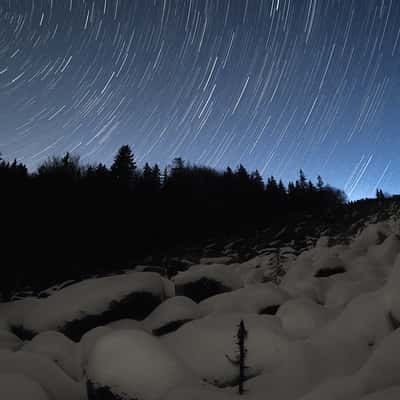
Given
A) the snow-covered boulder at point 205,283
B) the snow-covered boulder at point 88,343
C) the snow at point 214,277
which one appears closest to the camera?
the snow-covered boulder at point 88,343

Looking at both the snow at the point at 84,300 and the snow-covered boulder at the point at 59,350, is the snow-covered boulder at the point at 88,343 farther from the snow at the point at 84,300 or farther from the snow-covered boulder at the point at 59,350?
the snow at the point at 84,300

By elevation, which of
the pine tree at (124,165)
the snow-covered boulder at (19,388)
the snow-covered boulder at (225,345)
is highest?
the pine tree at (124,165)

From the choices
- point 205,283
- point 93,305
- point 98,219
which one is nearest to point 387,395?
point 93,305

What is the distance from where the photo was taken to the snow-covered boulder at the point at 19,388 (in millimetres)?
3865

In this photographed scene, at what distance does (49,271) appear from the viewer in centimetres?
2622

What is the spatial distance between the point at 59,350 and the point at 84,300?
1.78 metres

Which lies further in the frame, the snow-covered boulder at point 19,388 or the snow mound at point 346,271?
the snow mound at point 346,271

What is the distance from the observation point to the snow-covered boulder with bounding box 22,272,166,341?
26.3 feet

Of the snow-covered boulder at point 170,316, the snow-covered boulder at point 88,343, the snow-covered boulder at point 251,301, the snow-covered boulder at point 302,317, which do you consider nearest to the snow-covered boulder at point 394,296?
the snow-covered boulder at point 302,317

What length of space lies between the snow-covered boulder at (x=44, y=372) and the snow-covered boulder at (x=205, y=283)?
491cm

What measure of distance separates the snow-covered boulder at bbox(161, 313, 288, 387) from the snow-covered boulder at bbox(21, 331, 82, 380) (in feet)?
6.00

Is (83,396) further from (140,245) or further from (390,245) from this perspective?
(140,245)

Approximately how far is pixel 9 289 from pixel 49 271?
364cm

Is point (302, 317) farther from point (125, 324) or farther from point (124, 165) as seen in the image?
point (124, 165)
